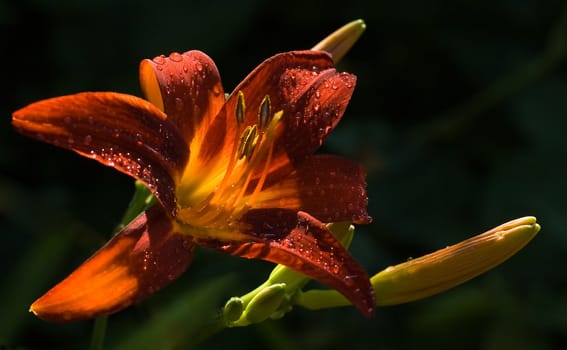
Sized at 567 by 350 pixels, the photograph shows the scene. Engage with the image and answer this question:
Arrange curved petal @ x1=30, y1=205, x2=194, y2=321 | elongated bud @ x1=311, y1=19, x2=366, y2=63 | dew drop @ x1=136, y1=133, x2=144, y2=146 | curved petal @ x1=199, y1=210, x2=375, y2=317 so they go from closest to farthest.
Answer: curved petal @ x1=30, y1=205, x2=194, y2=321
curved petal @ x1=199, y1=210, x2=375, y2=317
dew drop @ x1=136, y1=133, x2=144, y2=146
elongated bud @ x1=311, y1=19, x2=366, y2=63

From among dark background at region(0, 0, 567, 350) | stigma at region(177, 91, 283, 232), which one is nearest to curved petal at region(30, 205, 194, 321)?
stigma at region(177, 91, 283, 232)

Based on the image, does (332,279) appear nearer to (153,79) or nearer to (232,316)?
(232,316)

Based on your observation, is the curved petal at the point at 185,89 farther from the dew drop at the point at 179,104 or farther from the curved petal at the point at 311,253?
the curved petal at the point at 311,253

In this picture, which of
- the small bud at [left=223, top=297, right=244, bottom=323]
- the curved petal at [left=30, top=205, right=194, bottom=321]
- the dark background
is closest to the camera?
the curved petal at [left=30, top=205, right=194, bottom=321]

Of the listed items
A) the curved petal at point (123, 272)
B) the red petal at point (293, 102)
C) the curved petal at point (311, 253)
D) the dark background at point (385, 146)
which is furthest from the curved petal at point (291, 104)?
the dark background at point (385, 146)

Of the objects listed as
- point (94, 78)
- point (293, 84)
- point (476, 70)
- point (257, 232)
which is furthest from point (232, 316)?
point (476, 70)

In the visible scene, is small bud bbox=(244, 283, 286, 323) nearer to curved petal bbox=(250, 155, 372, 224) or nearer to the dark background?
curved petal bbox=(250, 155, 372, 224)

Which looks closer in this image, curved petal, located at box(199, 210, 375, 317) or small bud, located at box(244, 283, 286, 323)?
curved petal, located at box(199, 210, 375, 317)

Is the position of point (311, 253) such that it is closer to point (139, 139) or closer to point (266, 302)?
point (266, 302)
